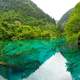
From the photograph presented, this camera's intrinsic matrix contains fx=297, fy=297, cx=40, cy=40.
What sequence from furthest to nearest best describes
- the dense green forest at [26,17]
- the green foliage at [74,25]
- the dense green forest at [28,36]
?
1. the dense green forest at [26,17]
2. the green foliage at [74,25]
3. the dense green forest at [28,36]

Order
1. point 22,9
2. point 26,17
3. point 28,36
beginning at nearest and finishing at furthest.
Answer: point 28,36 → point 26,17 → point 22,9

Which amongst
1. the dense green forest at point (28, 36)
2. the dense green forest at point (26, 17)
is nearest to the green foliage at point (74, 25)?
the dense green forest at point (28, 36)

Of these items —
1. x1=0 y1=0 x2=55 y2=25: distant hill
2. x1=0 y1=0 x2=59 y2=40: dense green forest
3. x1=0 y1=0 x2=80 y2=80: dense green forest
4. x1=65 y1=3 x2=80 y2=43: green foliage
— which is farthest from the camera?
x1=0 y1=0 x2=55 y2=25: distant hill

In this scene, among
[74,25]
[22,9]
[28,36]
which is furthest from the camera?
[22,9]

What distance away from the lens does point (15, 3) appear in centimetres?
14350

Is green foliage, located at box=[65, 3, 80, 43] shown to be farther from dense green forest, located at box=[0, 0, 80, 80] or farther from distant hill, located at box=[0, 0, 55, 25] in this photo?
distant hill, located at box=[0, 0, 55, 25]

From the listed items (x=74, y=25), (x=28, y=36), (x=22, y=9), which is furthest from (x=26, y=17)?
(x=74, y=25)

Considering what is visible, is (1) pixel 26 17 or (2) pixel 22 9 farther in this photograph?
(2) pixel 22 9

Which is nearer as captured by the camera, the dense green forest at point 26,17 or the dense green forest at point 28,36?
the dense green forest at point 28,36

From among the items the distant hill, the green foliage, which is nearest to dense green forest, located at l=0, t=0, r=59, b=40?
the distant hill

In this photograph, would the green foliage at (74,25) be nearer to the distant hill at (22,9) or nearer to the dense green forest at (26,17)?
the dense green forest at (26,17)

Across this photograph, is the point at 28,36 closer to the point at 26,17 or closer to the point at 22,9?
the point at 26,17

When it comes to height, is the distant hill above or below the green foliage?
below

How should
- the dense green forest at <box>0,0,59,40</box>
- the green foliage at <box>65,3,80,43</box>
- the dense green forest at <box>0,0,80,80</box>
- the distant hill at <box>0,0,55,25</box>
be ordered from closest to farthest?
the dense green forest at <box>0,0,80,80</box> < the green foliage at <box>65,3,80,43</box> < the dense green forest at <box>0,0,59,40</box> < the distant hill at <box>0,0,55,25</box>
